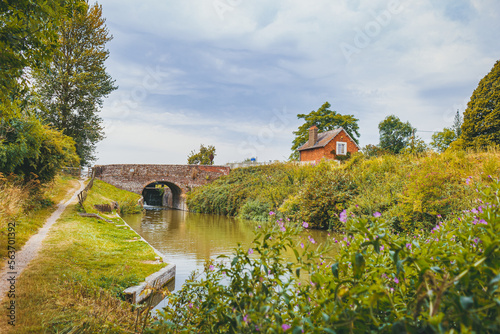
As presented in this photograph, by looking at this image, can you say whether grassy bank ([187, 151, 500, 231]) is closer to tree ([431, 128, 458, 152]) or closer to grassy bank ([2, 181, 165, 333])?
grassy bank ([2, 181, 165, 333])

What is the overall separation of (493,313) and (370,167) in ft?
47.7

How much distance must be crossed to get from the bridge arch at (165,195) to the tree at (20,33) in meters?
27.1

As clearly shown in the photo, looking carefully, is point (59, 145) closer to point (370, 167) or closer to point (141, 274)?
point (141, 274)

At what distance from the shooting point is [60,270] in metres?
5.17

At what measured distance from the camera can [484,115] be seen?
62.3 feet

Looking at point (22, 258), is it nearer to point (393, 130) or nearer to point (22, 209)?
point (22, 209)

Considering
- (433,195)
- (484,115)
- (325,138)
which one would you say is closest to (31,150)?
(433,195)

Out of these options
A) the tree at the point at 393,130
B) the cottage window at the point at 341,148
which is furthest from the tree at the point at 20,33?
the tree at the point at 393,130

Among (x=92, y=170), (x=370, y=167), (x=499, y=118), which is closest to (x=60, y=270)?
(x=370, y=167)

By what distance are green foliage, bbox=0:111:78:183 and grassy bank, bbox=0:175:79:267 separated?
2.05 feet

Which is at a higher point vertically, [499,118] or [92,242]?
[499,118]

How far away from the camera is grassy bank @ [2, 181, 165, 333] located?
329 cm

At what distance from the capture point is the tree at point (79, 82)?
906 inches

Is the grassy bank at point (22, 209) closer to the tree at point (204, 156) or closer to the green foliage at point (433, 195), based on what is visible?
the green foliage at point (433, 195)
